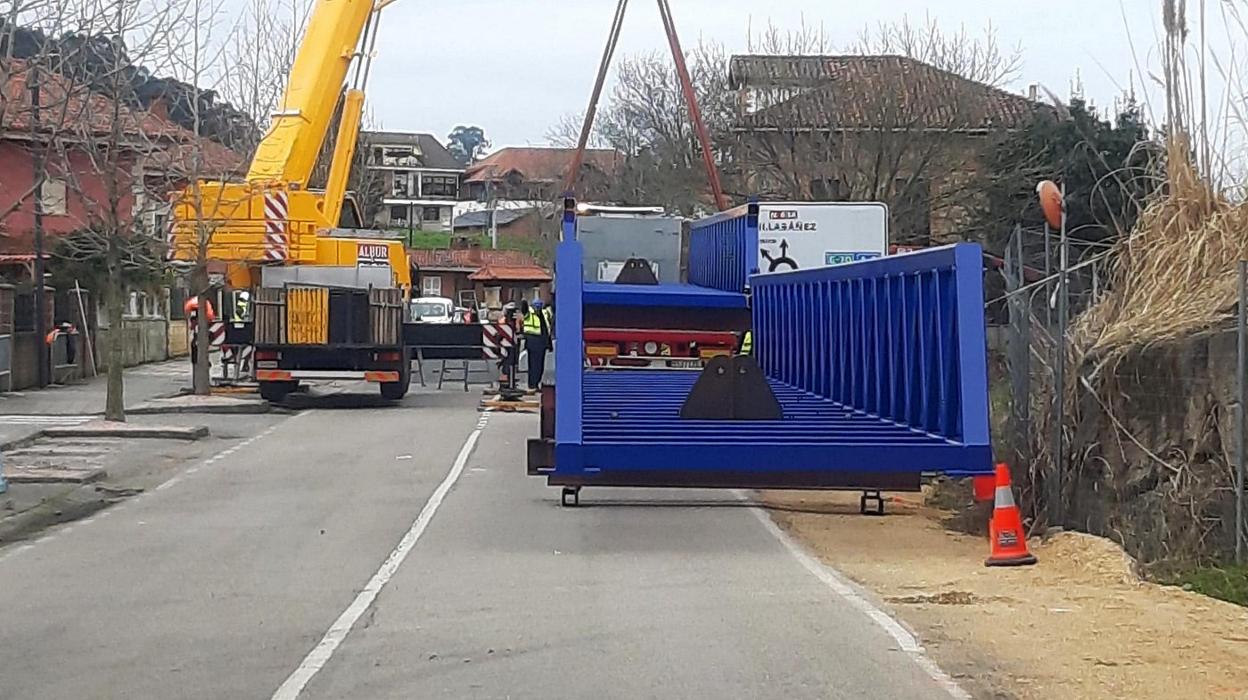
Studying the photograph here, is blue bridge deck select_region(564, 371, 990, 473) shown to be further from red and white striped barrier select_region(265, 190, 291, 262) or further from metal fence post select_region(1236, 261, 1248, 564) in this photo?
red and white striped barrier select_region(265, 190, 291, 262)

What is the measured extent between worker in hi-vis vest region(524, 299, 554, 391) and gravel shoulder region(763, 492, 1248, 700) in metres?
15.0

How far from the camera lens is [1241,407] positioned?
10.9 metres

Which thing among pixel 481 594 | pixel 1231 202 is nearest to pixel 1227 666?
pixel 481 594

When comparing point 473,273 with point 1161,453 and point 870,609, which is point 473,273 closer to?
point 1161,453

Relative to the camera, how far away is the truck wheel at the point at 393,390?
28.8 meters

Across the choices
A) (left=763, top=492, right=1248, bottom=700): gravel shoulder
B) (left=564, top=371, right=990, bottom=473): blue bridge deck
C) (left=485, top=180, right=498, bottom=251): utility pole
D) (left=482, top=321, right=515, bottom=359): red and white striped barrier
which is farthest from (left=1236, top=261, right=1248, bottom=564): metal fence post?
(left=485, top=180, right=498, bottom=251): utility pole

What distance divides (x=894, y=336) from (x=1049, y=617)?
435 centimetres

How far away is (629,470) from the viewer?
40.7 feet

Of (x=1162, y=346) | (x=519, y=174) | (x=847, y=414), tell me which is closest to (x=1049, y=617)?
(x=1162, y=346)

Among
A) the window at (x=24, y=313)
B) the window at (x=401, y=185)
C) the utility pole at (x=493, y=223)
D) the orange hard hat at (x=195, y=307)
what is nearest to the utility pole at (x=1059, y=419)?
the orange hard hat at (x=195, y=307)

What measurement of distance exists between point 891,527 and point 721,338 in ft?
16.5

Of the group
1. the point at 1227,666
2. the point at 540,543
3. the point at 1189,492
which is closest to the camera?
the point at 1227,666

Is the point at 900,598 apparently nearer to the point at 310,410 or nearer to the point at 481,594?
the point at 481,594

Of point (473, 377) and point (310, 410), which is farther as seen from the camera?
point (473, 377)
